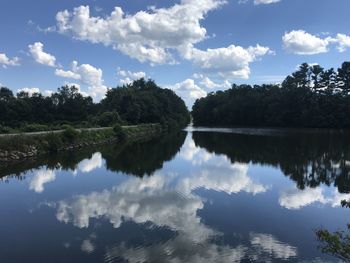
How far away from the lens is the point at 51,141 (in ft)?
117

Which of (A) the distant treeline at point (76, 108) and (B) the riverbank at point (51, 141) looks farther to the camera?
(A) the distant treeline at point (76, 108)

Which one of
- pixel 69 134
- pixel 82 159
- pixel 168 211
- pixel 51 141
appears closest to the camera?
pixel 168 211

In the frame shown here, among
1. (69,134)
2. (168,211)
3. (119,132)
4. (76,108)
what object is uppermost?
(76,108)

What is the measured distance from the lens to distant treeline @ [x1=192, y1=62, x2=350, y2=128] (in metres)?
93.2

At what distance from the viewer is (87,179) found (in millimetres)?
22969

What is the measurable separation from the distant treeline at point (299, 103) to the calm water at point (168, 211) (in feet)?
228

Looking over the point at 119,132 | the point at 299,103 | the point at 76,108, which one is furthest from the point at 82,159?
the point at 299,103

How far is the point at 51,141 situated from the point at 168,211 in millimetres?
23723

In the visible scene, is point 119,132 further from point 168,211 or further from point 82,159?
point 168,211

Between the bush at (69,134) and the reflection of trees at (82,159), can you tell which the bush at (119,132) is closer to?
the bush at (69,134)

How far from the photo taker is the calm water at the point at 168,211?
35.9ft

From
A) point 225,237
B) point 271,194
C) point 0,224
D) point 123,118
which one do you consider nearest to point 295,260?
point 225,237

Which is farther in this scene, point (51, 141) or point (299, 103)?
point (299, 103)

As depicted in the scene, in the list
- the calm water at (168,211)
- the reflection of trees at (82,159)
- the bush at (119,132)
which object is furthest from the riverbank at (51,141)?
the calm water at (168,211)
